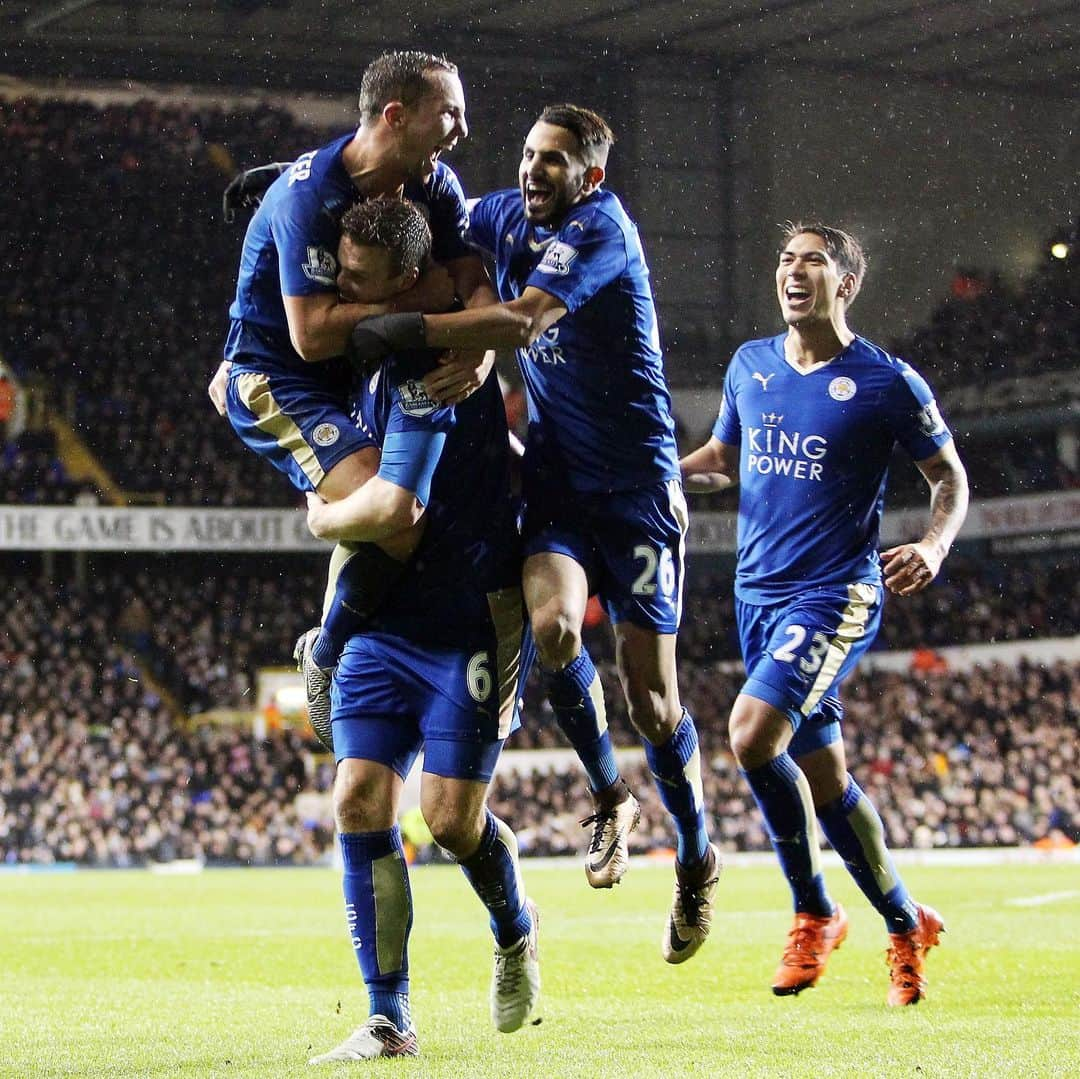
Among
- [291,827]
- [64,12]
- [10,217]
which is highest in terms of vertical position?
[64,12]

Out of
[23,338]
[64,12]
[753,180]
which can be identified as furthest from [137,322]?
[753,180]

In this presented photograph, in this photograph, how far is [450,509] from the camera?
5.36 metres

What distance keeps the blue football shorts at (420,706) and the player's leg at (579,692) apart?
21 cm

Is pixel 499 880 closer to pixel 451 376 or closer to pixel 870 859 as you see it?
pixel 451 376

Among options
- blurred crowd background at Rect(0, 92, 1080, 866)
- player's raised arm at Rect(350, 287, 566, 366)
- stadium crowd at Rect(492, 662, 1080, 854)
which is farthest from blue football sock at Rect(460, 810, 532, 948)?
blurred crowd background at Rect(0, 92, 1080, 866)

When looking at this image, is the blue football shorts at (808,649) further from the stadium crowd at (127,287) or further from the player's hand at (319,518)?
the stadium crowd at (127,287)

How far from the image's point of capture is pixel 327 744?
552 centimetres

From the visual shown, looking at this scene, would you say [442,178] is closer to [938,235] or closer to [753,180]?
[753,180]

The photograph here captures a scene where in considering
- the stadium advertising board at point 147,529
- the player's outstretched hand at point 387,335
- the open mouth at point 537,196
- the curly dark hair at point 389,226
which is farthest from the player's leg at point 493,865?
the stadium advertising board at point 147,529

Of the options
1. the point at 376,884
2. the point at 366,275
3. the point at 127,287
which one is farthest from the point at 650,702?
the point at 127,287

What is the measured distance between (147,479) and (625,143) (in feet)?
33.2

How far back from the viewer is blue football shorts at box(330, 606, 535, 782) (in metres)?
5.11

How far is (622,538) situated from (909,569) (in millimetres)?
980

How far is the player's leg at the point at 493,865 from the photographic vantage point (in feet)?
16.7
